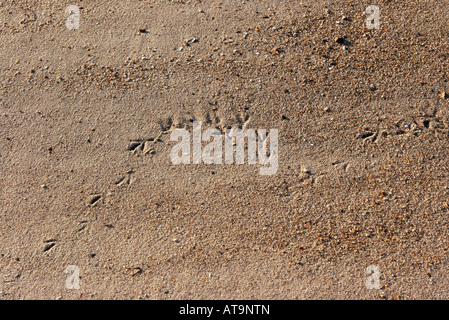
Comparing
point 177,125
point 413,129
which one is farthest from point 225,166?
point 413,129

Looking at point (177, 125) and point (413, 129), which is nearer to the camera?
point (413, 129)

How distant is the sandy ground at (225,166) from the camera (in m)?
2.82

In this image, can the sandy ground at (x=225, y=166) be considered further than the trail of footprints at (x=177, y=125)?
No

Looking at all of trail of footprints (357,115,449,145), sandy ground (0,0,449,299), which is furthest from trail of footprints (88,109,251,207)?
trail of footprints (357,115,449,145)

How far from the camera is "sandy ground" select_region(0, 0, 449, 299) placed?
9.25 ft

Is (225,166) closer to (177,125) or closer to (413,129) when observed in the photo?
(177,125)

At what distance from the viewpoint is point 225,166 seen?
2.97 m

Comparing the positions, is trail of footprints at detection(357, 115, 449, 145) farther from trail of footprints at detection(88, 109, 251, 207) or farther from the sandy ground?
trail of footprints at detection(88, 109, 251, 207)

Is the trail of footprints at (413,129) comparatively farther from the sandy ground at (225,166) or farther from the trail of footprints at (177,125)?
the trail of footprints at (177,125)

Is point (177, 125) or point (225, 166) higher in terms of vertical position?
point (177, 125)

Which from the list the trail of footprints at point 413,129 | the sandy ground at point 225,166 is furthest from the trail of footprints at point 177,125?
the trail of footprints at point 413,129

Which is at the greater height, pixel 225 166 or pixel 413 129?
pixel 413 129
